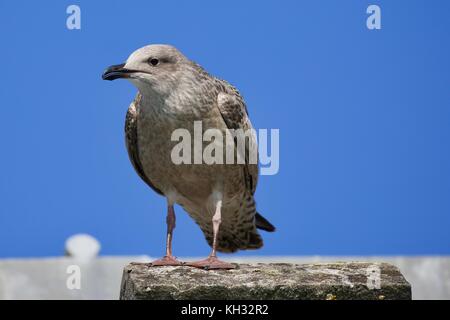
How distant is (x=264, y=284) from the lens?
23.1 ft

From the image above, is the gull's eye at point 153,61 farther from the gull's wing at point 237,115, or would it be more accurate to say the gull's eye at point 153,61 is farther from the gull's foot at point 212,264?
the gull's foot at point 212,264

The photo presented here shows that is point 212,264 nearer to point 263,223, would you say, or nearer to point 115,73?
point 115,73

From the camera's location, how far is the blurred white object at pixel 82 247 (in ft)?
42.8

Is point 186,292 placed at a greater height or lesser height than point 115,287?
greater

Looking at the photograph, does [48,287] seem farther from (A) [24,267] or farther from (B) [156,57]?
(B) [156,57]

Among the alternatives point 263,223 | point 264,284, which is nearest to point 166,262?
point 264,284

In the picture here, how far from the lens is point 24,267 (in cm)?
1210

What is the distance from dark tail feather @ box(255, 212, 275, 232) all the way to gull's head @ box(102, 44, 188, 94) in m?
2.12

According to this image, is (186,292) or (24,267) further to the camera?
(24,267)

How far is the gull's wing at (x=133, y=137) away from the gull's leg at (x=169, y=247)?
368 mm
